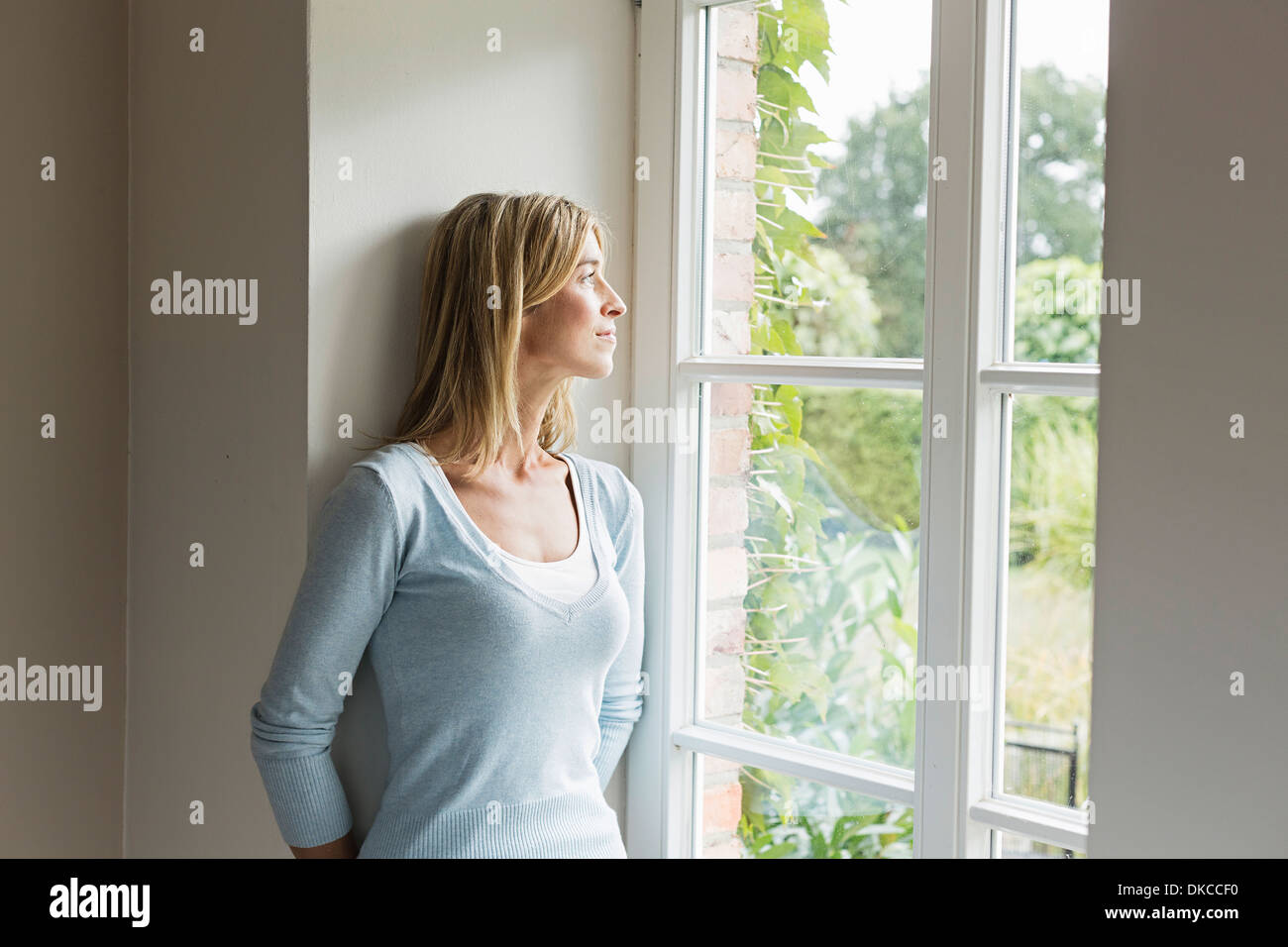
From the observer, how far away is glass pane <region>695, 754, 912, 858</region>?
1.56m

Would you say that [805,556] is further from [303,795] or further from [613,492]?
[303,795]

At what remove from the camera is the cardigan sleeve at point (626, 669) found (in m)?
1.72

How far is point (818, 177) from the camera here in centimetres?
162

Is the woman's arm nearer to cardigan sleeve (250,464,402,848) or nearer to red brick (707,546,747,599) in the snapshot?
cardigan sleeve (250,464,402,848)

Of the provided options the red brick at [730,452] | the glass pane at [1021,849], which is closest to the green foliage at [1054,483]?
the glass pane at [1021,849]

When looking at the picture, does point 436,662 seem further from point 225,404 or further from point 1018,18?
point 1018,18

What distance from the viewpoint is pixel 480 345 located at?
1.50 meters

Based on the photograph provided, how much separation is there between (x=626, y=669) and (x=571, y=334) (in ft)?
1.71

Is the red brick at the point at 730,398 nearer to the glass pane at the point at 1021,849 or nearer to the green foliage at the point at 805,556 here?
the green foliage at the point at 805,556

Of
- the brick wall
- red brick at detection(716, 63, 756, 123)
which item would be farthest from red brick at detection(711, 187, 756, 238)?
red brick at detection(716, 63, 756, 123)

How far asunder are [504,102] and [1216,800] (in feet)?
4.13

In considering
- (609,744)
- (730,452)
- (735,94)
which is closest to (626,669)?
(609,744)

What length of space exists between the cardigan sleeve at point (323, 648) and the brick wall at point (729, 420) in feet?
1.80
